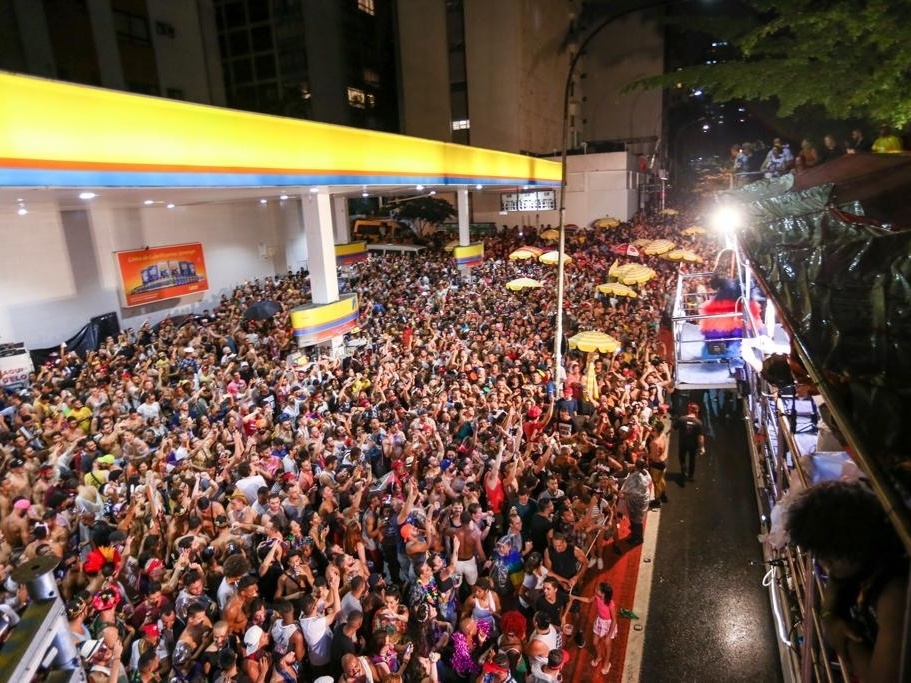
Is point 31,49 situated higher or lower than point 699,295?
higher

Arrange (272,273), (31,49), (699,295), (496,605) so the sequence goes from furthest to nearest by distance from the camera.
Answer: (31,49)
(272,273)
(699,295)
(496,605)

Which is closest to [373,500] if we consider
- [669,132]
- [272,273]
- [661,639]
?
[661,639]

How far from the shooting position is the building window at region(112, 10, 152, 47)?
Answer: 88.8 feet

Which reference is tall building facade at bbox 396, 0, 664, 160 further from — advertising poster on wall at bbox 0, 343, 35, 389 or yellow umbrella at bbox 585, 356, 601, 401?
advertising poster on wall at bbox 0, 343, 35, 389

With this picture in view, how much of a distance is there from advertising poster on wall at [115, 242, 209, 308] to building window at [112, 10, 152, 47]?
15.4 m

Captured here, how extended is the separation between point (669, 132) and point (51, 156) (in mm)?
57905

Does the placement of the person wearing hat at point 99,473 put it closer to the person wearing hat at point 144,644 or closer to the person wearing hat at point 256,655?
the person wearing hat at point 144,644

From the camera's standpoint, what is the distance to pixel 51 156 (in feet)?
19.3

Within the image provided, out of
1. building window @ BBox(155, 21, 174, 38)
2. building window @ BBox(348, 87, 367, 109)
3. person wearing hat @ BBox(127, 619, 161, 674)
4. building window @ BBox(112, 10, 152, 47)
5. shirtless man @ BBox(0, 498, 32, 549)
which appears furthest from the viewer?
building window @ BBox(348, 87, 367, 109)

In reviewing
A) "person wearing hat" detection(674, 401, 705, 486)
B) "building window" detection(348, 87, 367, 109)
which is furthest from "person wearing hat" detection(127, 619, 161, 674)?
"building window" detection(348, 87, 367, 109)

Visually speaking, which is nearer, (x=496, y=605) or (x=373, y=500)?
(x=496, y=605)

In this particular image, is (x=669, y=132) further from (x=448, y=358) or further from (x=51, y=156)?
(x=51, y=156)

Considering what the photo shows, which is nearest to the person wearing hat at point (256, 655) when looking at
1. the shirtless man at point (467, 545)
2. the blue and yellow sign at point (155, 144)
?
the shirtless man at point (467, 545)

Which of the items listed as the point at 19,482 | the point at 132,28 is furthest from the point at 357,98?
the point at 19,482
